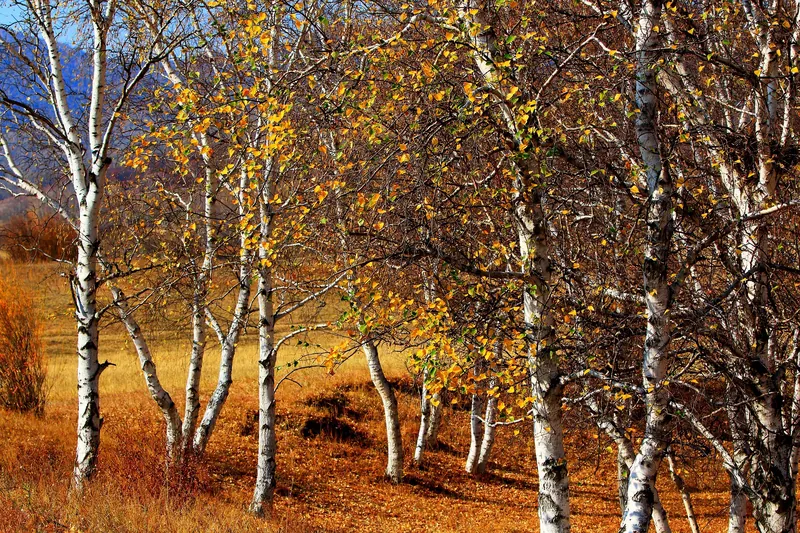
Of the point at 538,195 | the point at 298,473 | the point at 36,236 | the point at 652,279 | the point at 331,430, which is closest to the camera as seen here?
the point at 652,279

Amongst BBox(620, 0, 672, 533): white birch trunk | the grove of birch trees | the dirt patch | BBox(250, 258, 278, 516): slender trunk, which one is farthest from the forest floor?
BBox(620, 0, 672, 533): white birch trunk

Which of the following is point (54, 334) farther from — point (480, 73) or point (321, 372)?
point (480, 73)

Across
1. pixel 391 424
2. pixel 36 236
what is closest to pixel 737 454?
pixel 36 236

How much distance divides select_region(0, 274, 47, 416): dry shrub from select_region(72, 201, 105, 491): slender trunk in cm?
790

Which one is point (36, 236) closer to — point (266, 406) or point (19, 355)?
point (266, 406)

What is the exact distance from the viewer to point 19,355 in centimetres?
1548

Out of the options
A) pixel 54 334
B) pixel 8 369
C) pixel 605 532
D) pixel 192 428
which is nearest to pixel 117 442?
pixel 192 428

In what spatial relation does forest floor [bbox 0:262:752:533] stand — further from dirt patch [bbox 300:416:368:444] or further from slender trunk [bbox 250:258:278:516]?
slender trunk [bbox 250:258:278:516]

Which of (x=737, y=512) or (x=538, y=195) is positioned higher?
(x=538, y=195)

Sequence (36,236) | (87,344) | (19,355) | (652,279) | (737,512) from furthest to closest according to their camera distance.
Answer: (19,355) → (36,236) → (87,344) → (737,512) → (652,279)

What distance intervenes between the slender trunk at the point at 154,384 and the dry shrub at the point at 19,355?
5667 millimetres

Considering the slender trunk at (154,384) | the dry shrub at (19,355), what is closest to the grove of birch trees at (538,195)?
the slender trunk at (154,384)

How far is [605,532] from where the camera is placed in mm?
13523

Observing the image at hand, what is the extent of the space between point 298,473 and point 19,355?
6838 mm
